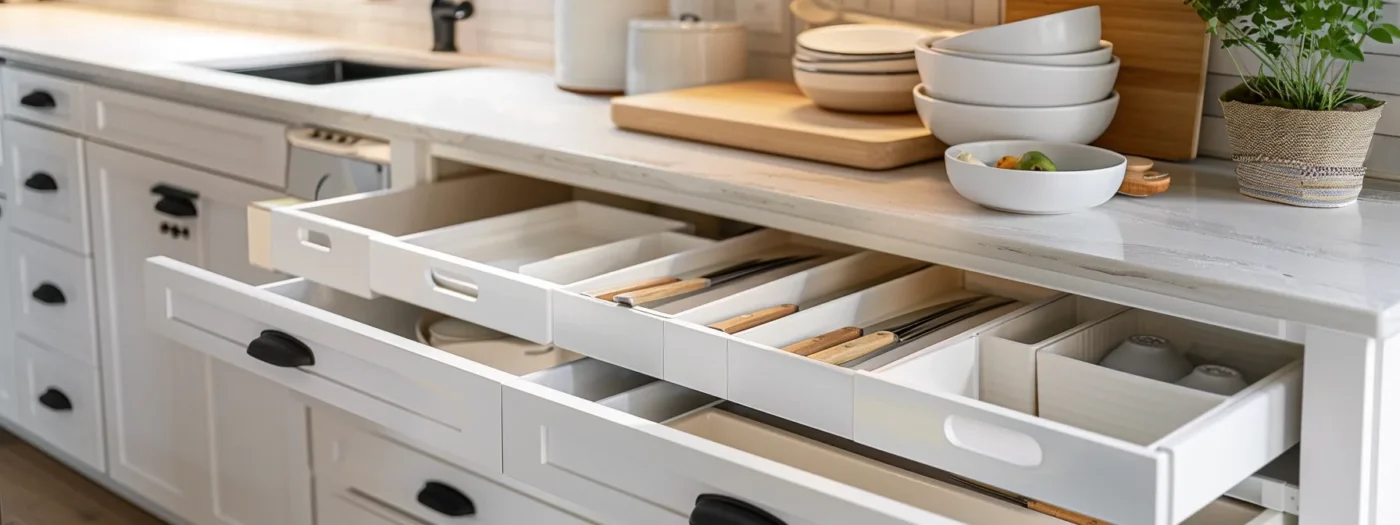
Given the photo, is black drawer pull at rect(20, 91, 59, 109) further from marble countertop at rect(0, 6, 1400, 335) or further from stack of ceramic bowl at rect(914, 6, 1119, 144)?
stack of ceramic bowl at rect(914, 6, 1119, 144)

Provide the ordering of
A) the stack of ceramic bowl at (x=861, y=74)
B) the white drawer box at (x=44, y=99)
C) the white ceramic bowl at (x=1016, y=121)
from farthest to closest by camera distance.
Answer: the white drawer box at (x=44, y=99)
the stack of ceramic bowl at (x=861, y=74)
the white ceramic bowl at (x=1016, y=121)

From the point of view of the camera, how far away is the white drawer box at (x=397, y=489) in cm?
163

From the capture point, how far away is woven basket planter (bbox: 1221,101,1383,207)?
139 cm

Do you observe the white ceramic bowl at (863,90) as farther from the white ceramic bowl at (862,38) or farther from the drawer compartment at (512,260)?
the drawer compartment at (512,260)

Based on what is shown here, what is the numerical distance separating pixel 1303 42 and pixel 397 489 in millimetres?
1145

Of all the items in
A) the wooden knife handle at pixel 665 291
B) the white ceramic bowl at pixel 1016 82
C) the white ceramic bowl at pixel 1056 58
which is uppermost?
the white ceramic bowl at pixel 1056 58

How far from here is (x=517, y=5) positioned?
272 centimetres

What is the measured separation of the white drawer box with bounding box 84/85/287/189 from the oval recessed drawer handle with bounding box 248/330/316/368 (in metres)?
0.62

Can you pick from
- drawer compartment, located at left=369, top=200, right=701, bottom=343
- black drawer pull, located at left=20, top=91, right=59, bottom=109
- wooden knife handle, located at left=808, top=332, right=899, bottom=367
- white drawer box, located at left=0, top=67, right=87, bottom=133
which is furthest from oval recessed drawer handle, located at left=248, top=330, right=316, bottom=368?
black drawer pull, located at left=20, top=91, right=59, bottom=109

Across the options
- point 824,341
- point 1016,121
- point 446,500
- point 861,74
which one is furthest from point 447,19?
point 824,341

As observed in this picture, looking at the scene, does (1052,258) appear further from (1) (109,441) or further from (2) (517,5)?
(1) (109,441)

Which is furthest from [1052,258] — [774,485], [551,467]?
[551,467]

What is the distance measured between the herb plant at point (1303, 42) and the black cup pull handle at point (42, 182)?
2.11 meters

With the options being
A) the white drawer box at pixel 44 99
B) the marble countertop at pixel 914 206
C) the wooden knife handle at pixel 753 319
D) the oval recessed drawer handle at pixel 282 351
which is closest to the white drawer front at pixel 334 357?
the oval recessed drawer handle at pixel 282 351
